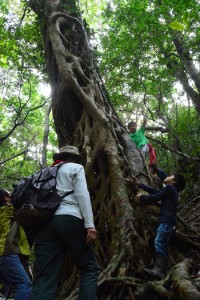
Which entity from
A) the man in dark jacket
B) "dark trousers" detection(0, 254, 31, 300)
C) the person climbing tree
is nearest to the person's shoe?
the man in dark jacket

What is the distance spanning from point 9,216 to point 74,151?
109 centimetres

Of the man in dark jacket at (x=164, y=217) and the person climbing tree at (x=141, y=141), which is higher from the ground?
the person climbing tree at (x=141, y=141)

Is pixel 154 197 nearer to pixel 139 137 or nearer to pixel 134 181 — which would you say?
pixel 134 181

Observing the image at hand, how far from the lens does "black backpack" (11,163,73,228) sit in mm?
2596

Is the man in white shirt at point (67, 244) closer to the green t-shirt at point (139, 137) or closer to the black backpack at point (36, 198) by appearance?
the black backpack at point (36, 198)

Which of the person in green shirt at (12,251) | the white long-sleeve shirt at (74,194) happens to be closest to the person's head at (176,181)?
the white long-sleeve shirt at (74,194)

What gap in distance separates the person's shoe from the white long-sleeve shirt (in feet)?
3.55

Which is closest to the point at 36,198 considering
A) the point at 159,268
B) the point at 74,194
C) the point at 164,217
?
the point at 74,194

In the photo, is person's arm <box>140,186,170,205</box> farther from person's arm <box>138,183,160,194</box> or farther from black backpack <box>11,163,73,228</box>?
black backpack <box>11,163,73,228</box>

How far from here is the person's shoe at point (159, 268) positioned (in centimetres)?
326

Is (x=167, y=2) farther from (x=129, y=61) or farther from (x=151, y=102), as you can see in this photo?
(x=151, y=102)

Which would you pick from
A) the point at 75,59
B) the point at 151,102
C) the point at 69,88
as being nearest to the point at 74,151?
the point at 69,88

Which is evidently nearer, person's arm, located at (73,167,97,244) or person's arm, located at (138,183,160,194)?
person's arm, located at (73,167,97,244)

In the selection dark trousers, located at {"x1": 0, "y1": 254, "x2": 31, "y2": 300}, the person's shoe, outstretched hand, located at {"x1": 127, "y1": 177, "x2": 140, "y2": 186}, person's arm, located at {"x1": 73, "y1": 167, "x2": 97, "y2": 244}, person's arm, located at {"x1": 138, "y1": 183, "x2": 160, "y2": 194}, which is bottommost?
the person's shoe
